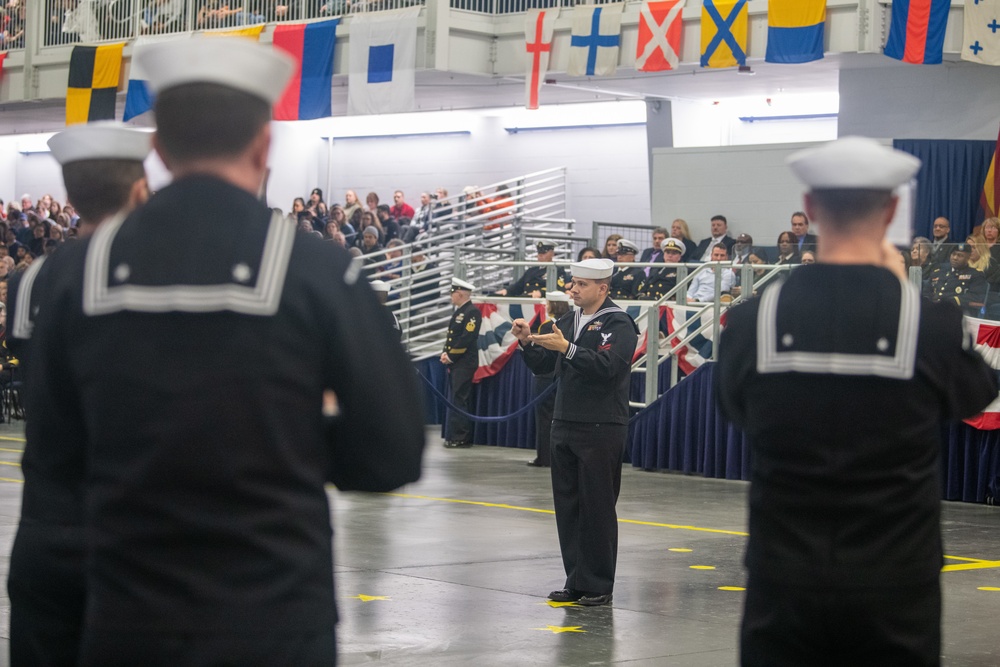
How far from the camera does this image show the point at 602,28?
66.4 ft

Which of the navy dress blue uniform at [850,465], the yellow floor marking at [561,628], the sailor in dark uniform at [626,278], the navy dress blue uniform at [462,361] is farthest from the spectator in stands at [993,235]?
the navy dress blue uniform at [850,465]

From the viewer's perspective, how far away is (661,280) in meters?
16.7

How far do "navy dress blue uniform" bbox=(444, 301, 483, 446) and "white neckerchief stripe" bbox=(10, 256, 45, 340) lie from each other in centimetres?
1400

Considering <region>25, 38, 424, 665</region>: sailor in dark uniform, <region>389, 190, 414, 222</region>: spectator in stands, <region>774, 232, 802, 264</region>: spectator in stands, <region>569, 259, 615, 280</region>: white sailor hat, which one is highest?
<region>389, 190, 414, 222</region>: spectator in stands

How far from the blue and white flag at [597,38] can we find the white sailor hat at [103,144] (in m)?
17.4

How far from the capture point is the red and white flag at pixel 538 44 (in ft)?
68.4

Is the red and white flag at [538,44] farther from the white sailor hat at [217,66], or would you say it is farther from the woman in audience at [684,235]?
the white sailor hat at [217,66]

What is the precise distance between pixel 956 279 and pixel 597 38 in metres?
8.99

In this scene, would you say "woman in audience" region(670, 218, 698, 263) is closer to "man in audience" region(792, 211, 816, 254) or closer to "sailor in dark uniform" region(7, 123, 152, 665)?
"man in audience" region(792, 211, 816, 254)

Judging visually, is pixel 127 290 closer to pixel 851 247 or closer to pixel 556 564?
pixel 851 247

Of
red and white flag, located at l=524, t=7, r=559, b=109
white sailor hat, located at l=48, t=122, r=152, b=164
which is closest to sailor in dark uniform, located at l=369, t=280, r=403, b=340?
white sailor hat, located at l=48, t=122, r=152, b=164

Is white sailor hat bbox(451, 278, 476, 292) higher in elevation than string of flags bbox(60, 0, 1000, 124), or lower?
lower

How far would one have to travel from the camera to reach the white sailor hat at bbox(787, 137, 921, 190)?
3117mm

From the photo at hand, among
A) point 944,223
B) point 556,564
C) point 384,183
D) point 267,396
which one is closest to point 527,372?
point 944,223
